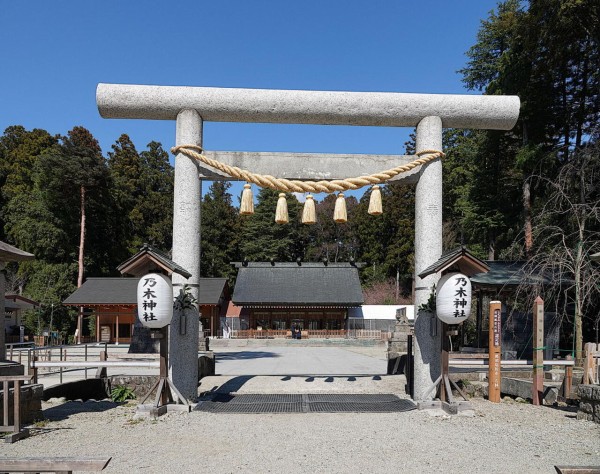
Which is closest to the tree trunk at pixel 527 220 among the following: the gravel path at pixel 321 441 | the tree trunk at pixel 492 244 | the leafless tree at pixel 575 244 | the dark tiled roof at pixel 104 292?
the leafless tree at pixel 575 244

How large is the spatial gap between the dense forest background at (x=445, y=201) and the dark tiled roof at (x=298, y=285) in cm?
655

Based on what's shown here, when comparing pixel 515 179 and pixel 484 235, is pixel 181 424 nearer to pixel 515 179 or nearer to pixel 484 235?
pixel 515 179

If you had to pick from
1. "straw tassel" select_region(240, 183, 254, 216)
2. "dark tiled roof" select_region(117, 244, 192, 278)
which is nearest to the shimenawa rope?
"straw tassel" select_region(240, 183, 254, 216)

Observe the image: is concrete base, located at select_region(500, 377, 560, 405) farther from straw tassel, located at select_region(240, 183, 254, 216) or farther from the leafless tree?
straw tassel, located at select_region(240, 183, 254, 216)

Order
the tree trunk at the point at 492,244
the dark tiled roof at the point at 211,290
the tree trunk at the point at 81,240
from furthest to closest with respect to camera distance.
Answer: the tree trunk at the point at 81,240 < the dark tiled roof at the point at 211,290 < the tree trunk at the point at 492,244

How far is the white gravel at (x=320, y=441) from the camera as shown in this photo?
488 cm

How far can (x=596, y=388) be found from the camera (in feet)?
22.6

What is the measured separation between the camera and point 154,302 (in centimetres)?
717

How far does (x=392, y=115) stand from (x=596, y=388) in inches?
207

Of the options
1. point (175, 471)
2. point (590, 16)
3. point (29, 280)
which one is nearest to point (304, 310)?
point (29, 280)

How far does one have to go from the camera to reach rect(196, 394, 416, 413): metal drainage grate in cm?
751

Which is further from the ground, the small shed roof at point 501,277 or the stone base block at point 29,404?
the small shed roof at point 501,277

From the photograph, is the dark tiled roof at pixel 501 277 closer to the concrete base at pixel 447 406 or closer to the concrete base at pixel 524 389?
the concrete base at pixel 524 389

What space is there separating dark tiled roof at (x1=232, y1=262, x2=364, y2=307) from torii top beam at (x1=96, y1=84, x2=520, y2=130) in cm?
2420
